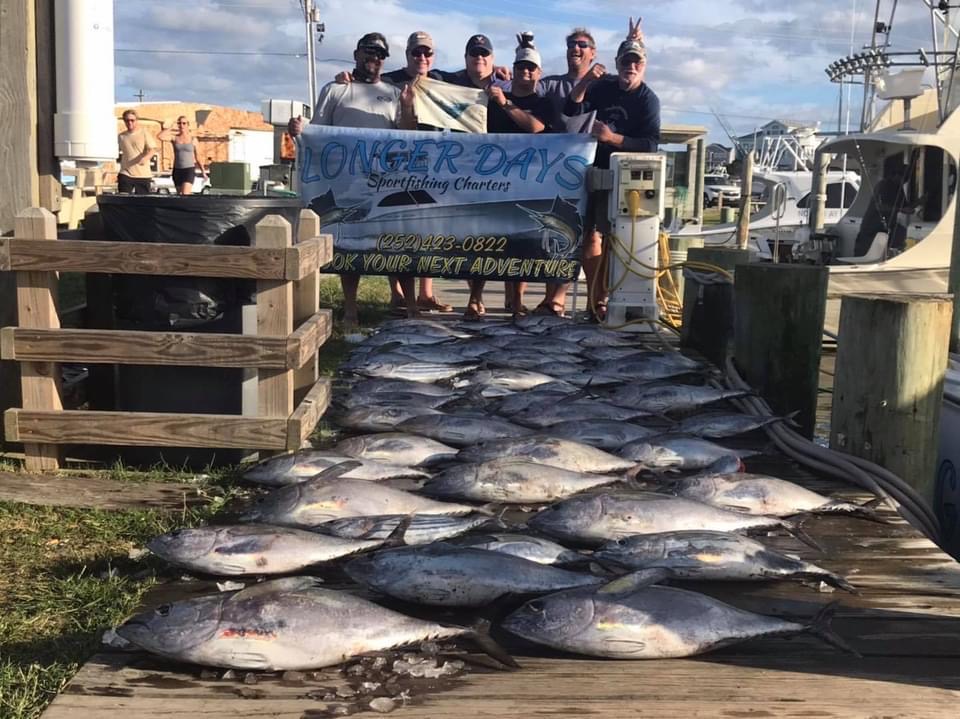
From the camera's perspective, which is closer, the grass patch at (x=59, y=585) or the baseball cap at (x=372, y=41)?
the grass patch at (x=59, y=585)

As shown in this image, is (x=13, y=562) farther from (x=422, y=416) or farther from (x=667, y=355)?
(x=667, y=355)

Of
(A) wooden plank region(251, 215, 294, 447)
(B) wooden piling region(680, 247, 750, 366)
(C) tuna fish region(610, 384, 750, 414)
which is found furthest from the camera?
(B) wooden piling region(680, 247, 750, 366)

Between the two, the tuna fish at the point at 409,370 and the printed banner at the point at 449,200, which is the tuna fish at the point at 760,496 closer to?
the tuna fish at the point at 409,370

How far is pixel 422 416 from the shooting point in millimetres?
4922

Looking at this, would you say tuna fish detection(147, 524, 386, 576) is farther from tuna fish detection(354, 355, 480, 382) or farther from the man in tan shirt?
the man in tan shirt

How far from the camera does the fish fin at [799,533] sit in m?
3.59

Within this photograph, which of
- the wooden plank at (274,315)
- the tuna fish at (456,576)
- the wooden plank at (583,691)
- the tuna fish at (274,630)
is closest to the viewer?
the wooden plank at (583,691)

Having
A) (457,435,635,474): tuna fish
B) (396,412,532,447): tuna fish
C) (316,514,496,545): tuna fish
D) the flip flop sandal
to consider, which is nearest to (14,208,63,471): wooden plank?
(396,412,532,447): tuna fish

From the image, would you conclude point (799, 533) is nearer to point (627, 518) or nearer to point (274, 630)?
point (627, 518)

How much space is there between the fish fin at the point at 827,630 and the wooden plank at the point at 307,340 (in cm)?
245

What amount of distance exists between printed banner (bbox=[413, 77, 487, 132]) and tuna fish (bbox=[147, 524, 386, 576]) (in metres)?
5.89

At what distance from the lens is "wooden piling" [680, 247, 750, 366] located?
6.96 m

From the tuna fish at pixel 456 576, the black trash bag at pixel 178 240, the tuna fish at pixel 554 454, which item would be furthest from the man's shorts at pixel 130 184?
the tuna fish at pixel 456 576

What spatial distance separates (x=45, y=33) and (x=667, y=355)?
13.2ft
